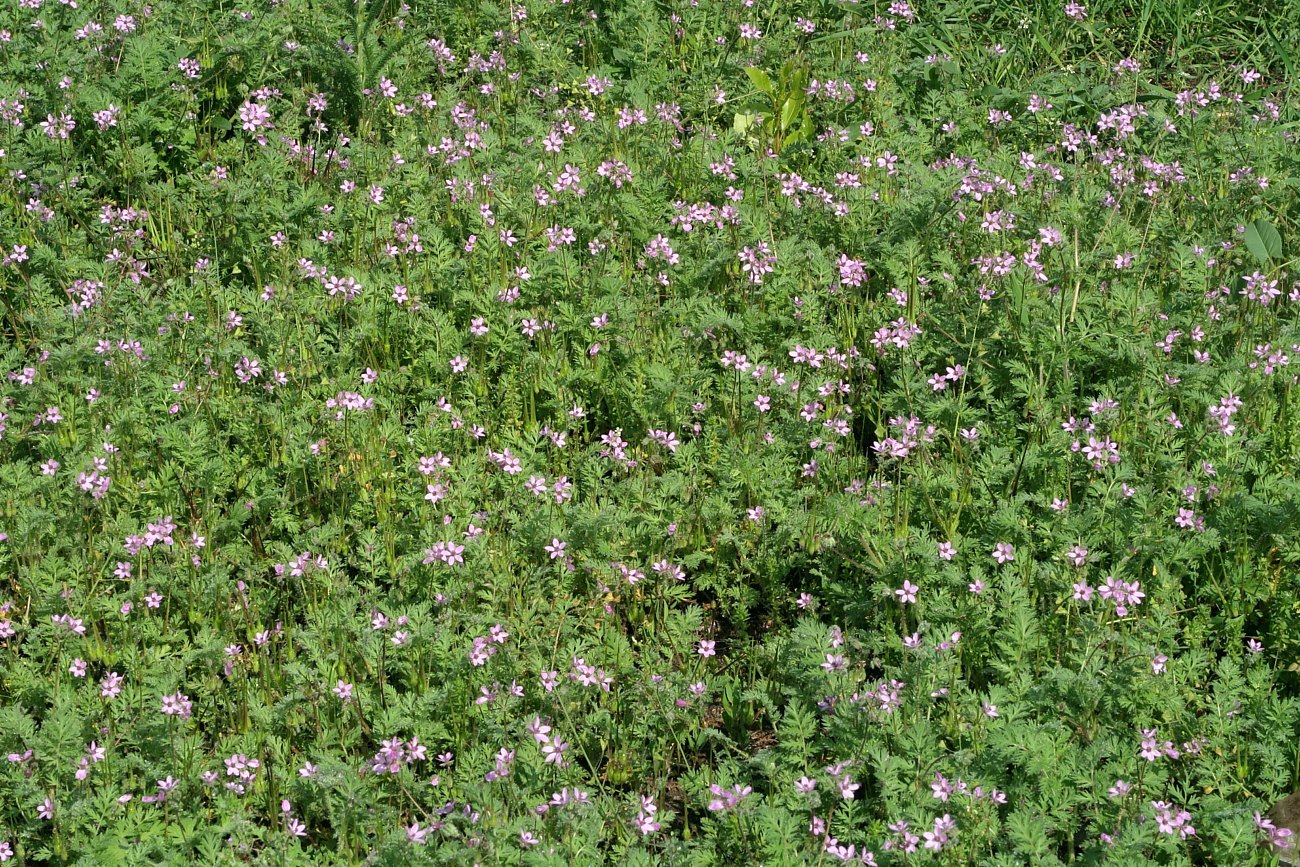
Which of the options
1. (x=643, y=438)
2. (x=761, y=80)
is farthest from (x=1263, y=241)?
(x=643, y=438)

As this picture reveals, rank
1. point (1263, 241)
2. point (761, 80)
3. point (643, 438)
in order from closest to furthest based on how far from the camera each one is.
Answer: point (643, 438) → point (1263, 241) → point (761, 80)

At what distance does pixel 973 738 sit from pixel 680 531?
60.7 inches

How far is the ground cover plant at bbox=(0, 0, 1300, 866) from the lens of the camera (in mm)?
4352

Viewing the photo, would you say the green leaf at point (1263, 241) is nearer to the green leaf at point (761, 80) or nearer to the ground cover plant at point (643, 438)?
the ground cover plant at point (643, 438)

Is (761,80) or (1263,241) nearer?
(1263,241)

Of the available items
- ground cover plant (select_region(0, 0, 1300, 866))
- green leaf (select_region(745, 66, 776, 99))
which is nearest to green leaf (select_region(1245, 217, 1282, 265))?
ground cover plant (select_region(0, 0, 1300, 866))

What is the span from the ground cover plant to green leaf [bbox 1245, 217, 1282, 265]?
4 cm

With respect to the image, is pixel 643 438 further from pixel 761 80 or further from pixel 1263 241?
pixel 1263 241

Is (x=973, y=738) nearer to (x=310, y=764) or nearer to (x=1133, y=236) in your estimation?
(x=310, y=764)

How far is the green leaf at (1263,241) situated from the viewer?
6191 millimetres

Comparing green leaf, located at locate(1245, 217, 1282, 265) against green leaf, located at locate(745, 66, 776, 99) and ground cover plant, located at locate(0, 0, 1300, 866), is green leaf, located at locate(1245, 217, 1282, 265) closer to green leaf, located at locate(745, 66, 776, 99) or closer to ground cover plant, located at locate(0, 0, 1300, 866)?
ground cover plant, located at locate(0, 0, 1300, 866)

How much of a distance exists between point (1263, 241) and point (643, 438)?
309 centimetres

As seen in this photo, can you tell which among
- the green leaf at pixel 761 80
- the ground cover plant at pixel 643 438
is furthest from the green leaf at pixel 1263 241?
the green leaf at pixel 761 80

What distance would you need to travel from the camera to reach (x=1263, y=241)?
246 inches
